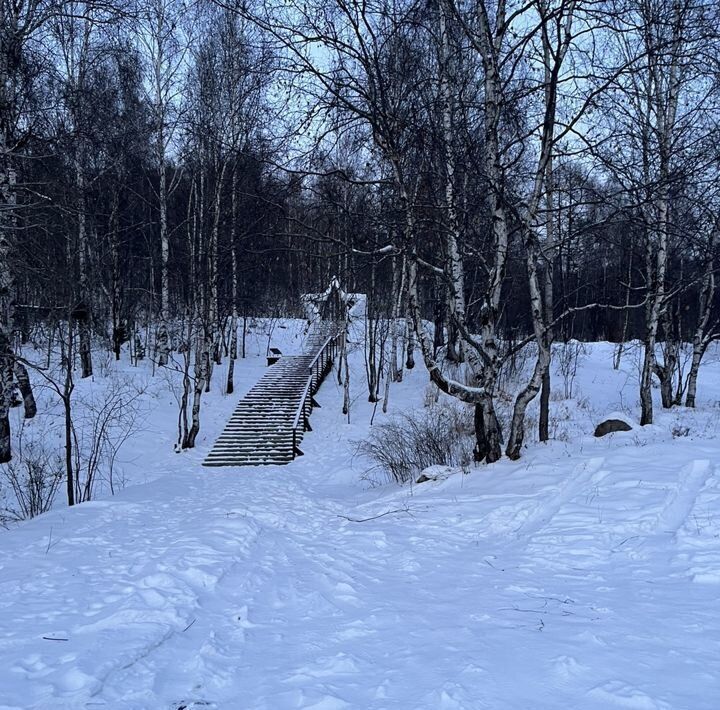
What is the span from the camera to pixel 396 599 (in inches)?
147

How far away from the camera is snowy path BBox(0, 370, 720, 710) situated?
2480 millimetres

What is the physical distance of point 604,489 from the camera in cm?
548

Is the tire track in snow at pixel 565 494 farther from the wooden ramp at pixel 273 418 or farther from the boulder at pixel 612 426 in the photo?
the wooden ramp at pixel 273 418

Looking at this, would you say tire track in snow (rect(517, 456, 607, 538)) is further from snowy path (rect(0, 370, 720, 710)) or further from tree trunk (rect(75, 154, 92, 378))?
tree trunk (rect(75, 154, 92, 378))

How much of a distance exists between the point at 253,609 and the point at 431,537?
2.15 meters

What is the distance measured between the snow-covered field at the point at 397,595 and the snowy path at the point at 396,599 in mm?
17

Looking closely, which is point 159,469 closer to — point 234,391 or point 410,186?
point 234,391

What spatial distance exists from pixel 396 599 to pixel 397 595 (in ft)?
0.26

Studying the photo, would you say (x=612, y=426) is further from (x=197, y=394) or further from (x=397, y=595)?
(x=197, y=394)

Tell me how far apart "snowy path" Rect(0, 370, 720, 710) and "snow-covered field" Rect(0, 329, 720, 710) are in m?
0.02

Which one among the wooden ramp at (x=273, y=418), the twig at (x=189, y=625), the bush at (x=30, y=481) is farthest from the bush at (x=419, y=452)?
the bush at (x=30, y=481)

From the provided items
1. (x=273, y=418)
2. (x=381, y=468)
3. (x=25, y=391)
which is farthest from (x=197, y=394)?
(x=381, y=468)

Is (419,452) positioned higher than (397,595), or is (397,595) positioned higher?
(397,595)

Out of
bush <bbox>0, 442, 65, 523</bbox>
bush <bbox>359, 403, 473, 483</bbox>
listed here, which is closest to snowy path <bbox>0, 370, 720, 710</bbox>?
bush <bbox>0, 442, 65, 523</bbox>
